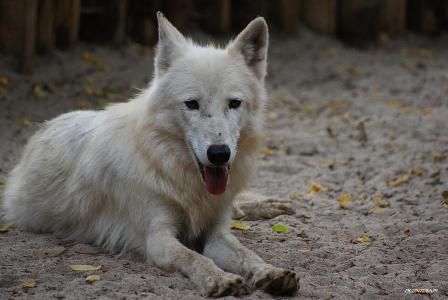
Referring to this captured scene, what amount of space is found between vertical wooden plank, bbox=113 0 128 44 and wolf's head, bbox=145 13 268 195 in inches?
184

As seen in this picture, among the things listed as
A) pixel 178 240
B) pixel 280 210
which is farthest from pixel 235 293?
pixel 280 210

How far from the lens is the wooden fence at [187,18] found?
7.74 m

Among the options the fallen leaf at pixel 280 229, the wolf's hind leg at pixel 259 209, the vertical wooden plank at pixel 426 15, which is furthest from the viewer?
the vertical wooden plank at pixel 426 15

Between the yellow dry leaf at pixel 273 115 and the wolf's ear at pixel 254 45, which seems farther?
the yellow dry leaf at pixel 273 115

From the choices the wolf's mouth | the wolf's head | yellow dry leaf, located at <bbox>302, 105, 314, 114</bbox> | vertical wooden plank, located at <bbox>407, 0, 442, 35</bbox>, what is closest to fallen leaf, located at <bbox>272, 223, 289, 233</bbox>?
the wolf's head

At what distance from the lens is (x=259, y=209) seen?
524 cm

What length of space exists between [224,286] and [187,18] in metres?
6.67

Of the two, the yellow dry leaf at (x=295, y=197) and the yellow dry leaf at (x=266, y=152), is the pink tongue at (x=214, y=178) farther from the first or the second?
the yellow dry leaf at (x=266, y=152)

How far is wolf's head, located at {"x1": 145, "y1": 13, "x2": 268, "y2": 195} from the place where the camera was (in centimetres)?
389

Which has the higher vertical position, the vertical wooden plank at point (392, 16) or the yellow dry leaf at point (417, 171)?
the vertical wooden plank at point (392, 16)

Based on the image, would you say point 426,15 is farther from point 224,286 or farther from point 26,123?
point 224,286

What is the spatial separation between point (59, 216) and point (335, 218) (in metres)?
2.05

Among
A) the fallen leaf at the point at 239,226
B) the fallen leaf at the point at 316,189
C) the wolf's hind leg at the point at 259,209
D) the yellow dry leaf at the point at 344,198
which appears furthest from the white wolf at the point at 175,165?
the fallen leaf at the point at 316,189

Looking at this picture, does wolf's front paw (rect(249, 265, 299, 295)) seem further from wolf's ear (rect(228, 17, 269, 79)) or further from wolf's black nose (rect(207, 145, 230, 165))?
wolf's ear (rect(228, 17, 269, 79))
